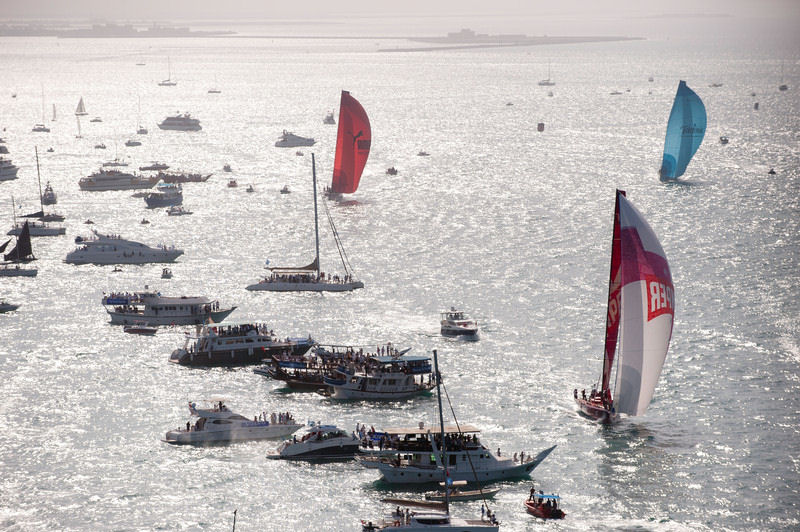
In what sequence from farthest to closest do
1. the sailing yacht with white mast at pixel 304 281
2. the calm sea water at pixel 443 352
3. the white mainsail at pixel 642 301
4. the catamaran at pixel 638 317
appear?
the sailing yacht with white mast at pixel 304 281 < the white mainsail at pixel 642 301 < the catamaran at pixel 638 317 < the calm sea water at pixel 443 352

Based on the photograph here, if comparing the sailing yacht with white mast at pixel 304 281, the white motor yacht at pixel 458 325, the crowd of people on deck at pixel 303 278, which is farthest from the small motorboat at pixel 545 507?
the crowd of people on deck at pixel 303 278

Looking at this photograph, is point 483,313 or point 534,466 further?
point 483,313

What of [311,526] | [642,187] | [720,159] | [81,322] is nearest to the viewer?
[311,526]

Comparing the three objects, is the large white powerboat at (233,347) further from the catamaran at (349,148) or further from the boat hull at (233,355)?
the catamaran at (349,148)

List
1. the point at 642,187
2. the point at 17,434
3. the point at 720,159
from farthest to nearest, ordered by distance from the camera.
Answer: the point at 720,159 < the point at 642,187 < the point at 17,434

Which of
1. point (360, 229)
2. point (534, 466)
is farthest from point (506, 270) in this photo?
point (534, 466)

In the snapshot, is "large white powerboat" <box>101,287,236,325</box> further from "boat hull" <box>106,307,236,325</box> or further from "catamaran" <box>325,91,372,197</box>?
"catamaran" <box>325,91,372,197</box>

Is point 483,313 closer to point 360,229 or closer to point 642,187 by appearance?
point 360,229
